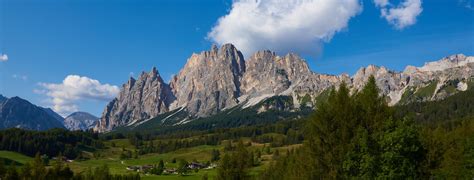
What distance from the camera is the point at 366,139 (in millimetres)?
29281

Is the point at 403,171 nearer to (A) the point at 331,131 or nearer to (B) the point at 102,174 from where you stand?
(A) the point at 331,131

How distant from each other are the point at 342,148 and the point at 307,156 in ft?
11.1

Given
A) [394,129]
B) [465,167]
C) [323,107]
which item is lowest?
[465,167]

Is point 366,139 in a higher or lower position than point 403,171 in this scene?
higher

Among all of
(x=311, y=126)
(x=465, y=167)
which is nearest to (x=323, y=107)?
(x=311, y=126)

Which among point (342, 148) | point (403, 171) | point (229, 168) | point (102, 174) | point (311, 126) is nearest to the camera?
point (403, 171)

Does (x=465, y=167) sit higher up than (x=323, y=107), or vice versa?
(x=323, y=107)

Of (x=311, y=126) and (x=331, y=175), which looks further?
(x=311, y=126)

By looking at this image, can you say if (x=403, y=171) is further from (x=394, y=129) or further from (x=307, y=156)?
(x=307, y=156)

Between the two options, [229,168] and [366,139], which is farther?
[229,168]

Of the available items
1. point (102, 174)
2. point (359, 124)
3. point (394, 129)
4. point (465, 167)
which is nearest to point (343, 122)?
point (359, 124)

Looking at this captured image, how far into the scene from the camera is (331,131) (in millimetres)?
31828

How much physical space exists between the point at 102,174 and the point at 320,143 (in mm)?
100807

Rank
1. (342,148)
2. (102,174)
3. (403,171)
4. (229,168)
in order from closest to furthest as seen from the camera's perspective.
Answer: (403,171) < (342,148) < (229,168) < (102,174)
